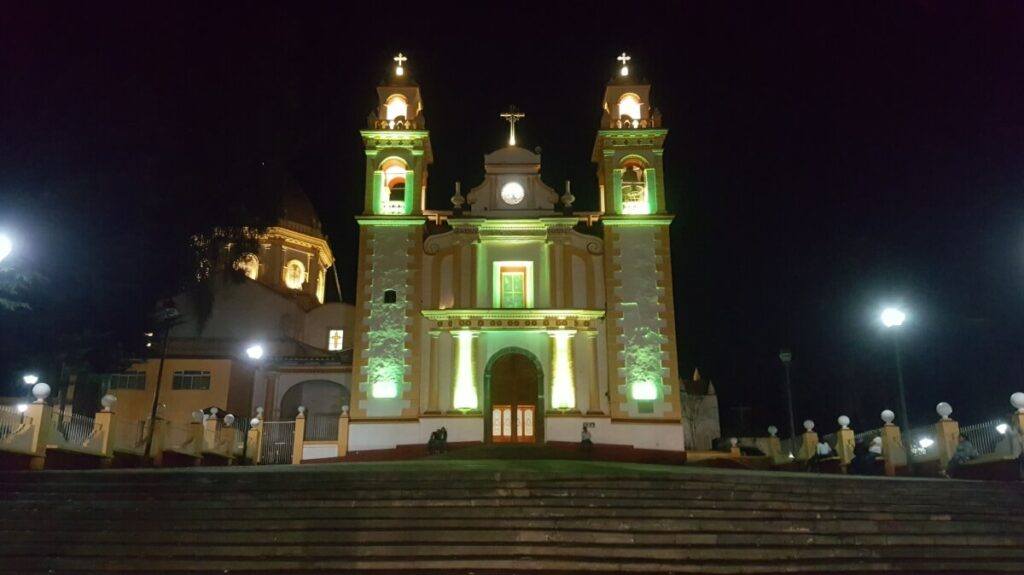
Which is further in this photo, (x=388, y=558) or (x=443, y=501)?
(x=443, y=501)

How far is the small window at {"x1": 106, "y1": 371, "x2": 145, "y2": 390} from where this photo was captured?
33562mm

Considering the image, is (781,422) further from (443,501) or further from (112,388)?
(443,501)

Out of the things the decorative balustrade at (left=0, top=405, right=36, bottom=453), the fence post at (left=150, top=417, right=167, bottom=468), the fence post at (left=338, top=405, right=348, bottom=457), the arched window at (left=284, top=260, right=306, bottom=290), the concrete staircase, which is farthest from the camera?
the arched window at (left=284, top=260, right=306, bottom=290)

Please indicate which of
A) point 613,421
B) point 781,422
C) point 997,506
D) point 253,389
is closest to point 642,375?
point 613,421

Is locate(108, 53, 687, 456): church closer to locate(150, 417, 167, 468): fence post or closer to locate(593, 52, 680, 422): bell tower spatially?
locate(593, 52, 680, 422): bell tower

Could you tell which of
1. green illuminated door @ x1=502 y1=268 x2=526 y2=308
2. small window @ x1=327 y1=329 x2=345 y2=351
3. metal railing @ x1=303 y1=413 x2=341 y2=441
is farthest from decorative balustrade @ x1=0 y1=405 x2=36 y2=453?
small window @ x1=327 y1=329 x2=345 y2=351

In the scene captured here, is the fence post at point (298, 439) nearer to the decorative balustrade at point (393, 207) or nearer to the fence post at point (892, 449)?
the decorative balustrade at point (393, 207)

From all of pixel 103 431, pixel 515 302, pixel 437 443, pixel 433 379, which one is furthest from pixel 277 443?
pixel 515 302

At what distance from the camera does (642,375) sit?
27781 mm

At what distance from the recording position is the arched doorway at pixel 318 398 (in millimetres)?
33250

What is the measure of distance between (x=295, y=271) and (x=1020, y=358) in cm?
3200

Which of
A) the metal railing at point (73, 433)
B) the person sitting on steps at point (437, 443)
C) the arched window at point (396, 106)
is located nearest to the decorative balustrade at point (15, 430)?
the metal railing at point (73, 433)

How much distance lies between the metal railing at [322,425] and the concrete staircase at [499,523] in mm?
16966

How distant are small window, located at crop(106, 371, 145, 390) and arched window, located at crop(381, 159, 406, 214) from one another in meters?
13.1
